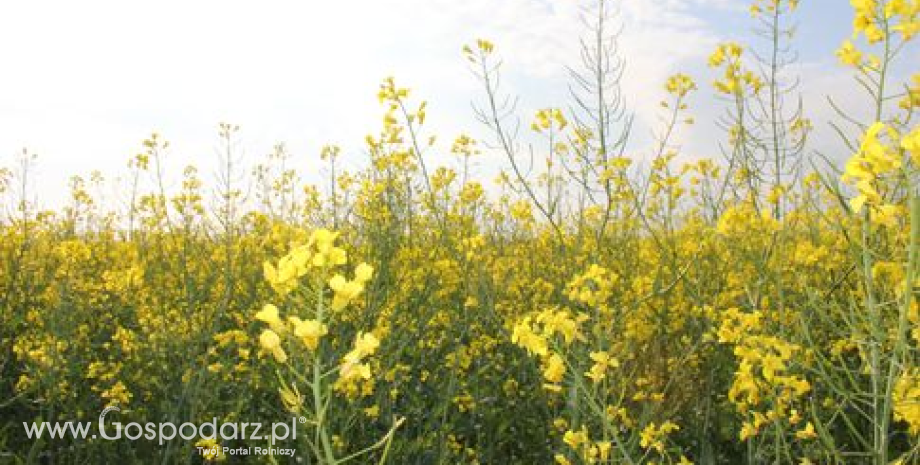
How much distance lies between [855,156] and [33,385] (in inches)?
124

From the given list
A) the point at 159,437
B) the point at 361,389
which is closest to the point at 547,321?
the point at 361,389

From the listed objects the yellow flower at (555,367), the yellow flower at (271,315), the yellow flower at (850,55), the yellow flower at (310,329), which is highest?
the yellow flower at (850,55)

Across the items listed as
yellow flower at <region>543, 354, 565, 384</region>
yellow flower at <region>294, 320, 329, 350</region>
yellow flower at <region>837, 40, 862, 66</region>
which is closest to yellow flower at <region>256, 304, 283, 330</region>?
yellow flower at <region>294, 320, 329, 350</region>

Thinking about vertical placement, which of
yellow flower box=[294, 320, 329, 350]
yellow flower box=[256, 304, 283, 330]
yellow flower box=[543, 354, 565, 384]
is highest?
yellow flower box=[256, 304, 283, 330]

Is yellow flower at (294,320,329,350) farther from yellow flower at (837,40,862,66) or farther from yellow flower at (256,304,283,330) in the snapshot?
yellow flower at (837,40,862,66)

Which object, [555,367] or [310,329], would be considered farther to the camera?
[555,367]

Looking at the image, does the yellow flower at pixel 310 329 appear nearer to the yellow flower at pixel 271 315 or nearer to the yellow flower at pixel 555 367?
the yellow flower at pixel 271 315

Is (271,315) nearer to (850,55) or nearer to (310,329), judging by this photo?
(310,329)

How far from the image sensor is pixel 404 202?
393cm

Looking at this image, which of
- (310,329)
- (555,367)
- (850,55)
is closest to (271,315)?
(310,329)

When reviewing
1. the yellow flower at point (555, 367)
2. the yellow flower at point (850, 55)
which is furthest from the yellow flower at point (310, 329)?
the yellow flower at point (850, 55)

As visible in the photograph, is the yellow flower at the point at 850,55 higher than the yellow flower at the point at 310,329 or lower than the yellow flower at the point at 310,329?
higher

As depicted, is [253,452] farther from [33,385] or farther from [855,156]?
[855,156]

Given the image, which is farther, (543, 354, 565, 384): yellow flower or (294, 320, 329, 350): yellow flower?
(543, 354, 565, 384): yellow flower
